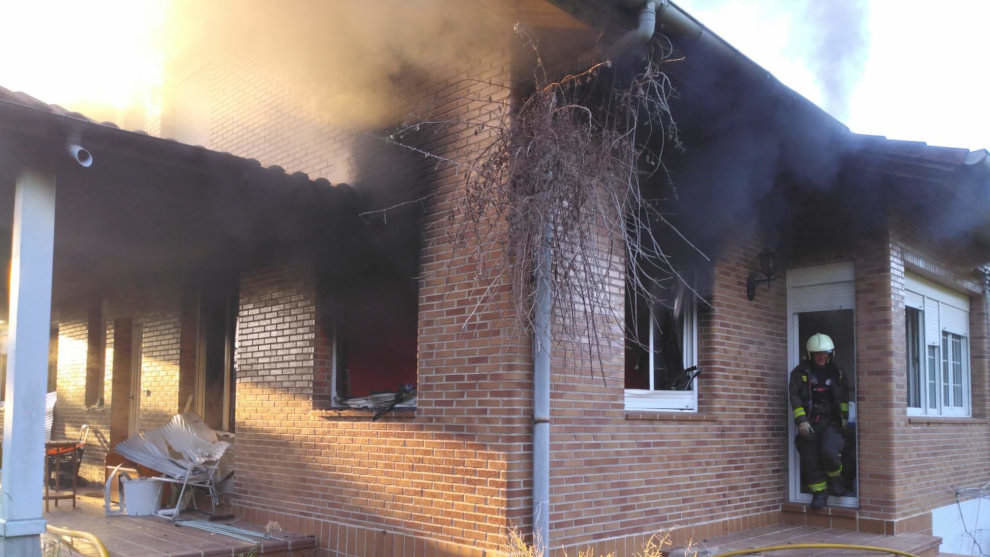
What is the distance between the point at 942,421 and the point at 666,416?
3829 millimetres

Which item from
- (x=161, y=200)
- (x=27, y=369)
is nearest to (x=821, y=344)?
(x=161, y=200)

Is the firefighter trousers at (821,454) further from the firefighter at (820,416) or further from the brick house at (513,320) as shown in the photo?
the brick house at (513,320)

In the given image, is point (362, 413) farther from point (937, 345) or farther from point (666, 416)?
point (937, 345)

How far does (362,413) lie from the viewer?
20.7 feet

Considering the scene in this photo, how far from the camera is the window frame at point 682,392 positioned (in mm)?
6484

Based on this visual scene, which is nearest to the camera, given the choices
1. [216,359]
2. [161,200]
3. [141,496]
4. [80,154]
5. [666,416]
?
[80,154]

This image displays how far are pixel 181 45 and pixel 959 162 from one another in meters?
8.17

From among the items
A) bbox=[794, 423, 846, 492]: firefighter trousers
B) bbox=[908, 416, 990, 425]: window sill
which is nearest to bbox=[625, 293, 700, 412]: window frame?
bbox=[794, 423, 846, 492]: firefighter trousers

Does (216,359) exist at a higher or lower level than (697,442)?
higher

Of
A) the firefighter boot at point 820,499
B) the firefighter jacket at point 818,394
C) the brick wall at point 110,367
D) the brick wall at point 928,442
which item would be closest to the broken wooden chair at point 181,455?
the brick wall at point 110,367

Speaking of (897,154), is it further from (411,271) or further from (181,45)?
(181,45)

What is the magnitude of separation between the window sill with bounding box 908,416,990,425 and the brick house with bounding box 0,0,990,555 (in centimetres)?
4

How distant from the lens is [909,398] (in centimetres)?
819

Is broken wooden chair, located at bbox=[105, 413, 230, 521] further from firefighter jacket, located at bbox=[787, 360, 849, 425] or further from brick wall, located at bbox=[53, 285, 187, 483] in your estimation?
firefighter jacket, located at bbox=[787, 360, 849, 425]
